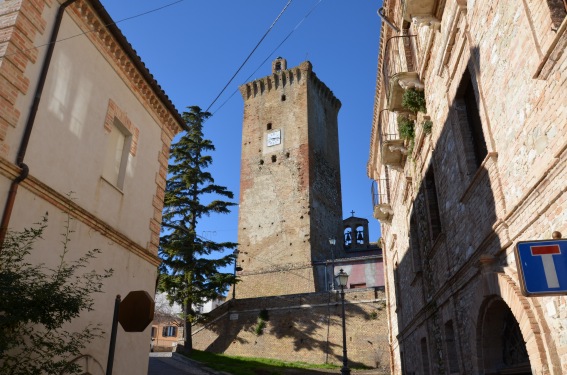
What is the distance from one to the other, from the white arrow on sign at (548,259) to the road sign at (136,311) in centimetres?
411

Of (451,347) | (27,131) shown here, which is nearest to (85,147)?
(27,131)

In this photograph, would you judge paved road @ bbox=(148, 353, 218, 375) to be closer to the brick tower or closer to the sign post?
the sign post

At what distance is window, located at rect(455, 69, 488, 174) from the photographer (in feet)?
25.2

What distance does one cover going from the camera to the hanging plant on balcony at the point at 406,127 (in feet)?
38.0

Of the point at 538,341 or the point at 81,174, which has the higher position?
the point at 81,174

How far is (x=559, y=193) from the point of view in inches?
187

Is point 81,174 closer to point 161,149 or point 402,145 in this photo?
point 161,149

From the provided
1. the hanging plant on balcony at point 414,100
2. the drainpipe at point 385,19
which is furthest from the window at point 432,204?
the drainpipe at point 385,19

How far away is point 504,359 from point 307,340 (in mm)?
24069

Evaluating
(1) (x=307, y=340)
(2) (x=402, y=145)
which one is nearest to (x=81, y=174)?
(2) (x=402, y=145)

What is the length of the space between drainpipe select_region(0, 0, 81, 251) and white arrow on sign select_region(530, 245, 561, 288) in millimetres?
5959

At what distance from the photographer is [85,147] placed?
8.45m

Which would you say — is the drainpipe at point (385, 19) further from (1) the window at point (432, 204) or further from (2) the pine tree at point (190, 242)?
(2) the pine tree at point (190, 242)

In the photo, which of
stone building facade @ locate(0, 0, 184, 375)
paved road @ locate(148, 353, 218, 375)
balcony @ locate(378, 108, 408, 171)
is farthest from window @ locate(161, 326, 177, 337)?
balcony @ locate(378, 108, 408, 171)
